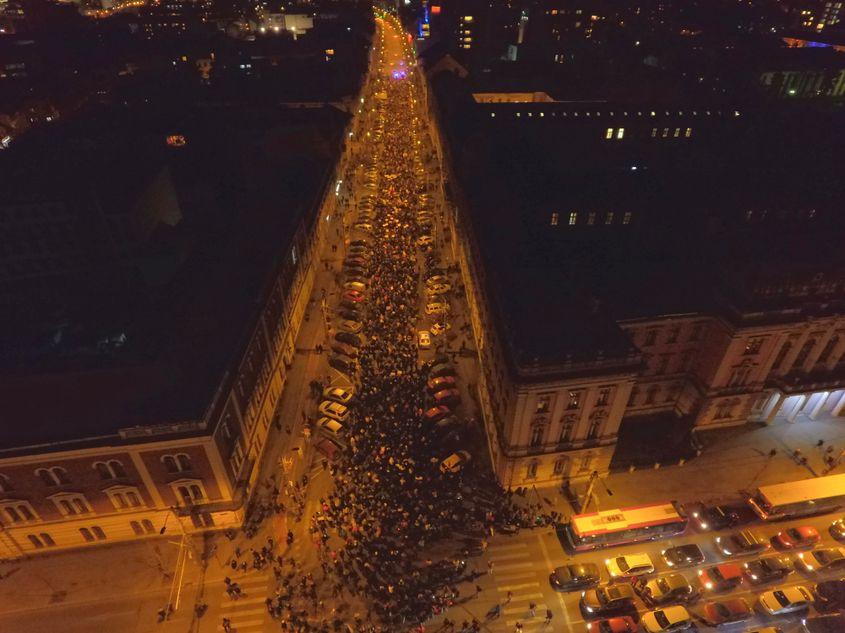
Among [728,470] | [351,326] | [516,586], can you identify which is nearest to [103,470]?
[351,326]

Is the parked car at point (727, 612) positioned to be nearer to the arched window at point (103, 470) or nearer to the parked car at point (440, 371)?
the parked car at point (440, 371)

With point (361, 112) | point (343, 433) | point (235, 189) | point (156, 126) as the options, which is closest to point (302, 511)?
point (343, 433)

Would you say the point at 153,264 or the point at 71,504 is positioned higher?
the point at 71,504

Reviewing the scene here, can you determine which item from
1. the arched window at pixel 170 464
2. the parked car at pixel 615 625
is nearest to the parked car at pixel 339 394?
the arched window at pixel 170 464

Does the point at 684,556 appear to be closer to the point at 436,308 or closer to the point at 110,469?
the point at 436,308

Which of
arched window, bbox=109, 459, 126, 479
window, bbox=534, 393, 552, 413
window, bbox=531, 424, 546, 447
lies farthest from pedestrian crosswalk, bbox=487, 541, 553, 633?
arched window, bbox=109, 459, 126, 479
